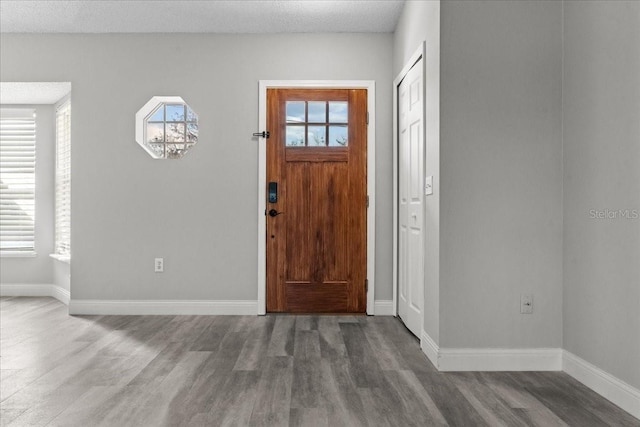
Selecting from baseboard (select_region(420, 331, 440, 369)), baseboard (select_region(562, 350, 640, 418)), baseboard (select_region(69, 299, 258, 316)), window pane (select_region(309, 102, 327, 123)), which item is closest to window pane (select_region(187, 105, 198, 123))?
window pane (select_region(309, 102, 327, 123))

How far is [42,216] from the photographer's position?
18.4ft

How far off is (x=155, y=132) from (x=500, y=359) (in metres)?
3.61

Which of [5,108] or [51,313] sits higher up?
[5,108]

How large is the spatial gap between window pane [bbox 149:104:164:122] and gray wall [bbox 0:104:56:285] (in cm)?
163

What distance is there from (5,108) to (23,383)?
4091 mm

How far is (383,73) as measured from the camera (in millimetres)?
4652

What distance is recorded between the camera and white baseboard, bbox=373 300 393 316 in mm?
4578

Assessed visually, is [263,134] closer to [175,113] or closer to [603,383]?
[175,113]

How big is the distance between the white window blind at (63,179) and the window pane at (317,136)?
256 centimetres

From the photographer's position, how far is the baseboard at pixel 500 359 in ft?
9.59

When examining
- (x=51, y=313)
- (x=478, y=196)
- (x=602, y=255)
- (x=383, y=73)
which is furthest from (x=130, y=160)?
(x=602, y=255)

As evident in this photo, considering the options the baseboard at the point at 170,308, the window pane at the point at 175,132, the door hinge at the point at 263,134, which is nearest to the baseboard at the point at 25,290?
the baseboard at the point at 170,308

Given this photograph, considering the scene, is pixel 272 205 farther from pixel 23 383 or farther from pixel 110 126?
pixel 23 383

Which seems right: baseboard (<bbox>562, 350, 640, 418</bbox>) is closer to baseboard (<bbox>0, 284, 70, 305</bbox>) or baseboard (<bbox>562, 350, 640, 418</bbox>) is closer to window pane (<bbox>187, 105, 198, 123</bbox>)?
window pane (<bbox>187, 105, 198, 123</bbox>)
